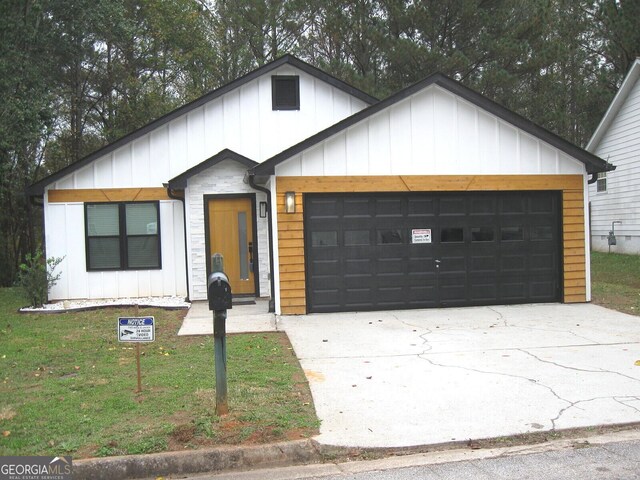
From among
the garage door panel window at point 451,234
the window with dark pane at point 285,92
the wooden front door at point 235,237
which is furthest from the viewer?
the window with dark pane at point 285,92

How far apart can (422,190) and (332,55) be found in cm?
1763

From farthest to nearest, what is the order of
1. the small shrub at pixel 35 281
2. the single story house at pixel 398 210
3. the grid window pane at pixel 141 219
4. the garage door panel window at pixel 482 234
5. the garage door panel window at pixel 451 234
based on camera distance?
the grid window pane at pixel 141 219
the small shrub at pixel 35 281
the garage door panel window at pixel 482 234
the garage door panel window at pixel 451 234
the single story house at pixel 398 210

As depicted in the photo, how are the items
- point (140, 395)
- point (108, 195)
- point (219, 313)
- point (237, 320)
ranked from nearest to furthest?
1. point (219, 313)
2. point (140, 395)
3. point (237, 320)
4. point (108, 195)

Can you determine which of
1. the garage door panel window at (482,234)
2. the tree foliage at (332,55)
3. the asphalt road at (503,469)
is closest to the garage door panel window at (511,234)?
the garage door panel window at (482,234)

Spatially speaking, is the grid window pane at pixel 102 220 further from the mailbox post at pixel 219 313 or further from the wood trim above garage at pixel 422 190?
the mailbox post at pixel 219 313

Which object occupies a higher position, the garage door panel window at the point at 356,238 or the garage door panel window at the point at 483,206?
the garage door panel window at the point at 483,206

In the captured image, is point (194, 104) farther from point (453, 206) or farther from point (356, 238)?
point (453, 206)

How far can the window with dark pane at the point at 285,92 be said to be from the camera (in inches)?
592

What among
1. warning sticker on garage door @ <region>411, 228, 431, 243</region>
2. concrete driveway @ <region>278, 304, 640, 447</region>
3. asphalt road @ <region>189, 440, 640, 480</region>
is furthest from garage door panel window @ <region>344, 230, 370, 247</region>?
asphalt road @ <region>189, 440, 640, 480</region>

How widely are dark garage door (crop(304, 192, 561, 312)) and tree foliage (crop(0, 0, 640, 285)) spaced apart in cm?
1342

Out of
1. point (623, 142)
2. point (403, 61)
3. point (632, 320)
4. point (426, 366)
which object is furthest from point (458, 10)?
point (426, 366)

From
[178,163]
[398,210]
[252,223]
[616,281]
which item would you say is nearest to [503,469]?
[398,210]

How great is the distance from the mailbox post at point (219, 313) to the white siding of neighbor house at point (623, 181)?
63.8ft

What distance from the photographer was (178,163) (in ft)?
47.5
